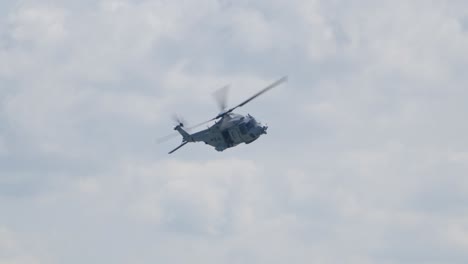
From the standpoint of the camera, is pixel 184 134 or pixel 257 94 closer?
pixel 257 94

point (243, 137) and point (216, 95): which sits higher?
point (216, 95)

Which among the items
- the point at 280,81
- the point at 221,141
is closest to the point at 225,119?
the point at 221,141

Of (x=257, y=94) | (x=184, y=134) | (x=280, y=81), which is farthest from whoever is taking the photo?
(x=184, y=134)

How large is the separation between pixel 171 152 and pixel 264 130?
14.7 m

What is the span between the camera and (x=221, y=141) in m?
134

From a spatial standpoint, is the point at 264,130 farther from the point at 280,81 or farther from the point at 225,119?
the point at 280,81

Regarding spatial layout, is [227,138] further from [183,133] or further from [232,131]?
[183,133]

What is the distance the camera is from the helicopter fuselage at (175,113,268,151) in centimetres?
13038

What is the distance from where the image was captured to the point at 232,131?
131500 millimetres

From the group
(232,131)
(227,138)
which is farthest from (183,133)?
(232,131)

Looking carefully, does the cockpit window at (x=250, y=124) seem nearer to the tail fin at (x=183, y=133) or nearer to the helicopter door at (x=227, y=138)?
the helicopter door at (x=227, y=138)

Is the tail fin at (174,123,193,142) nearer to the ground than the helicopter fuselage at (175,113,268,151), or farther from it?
farther from it

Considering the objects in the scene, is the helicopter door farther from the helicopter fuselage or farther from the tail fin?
the tail fin

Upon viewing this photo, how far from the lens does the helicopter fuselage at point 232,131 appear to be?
13038 cm
